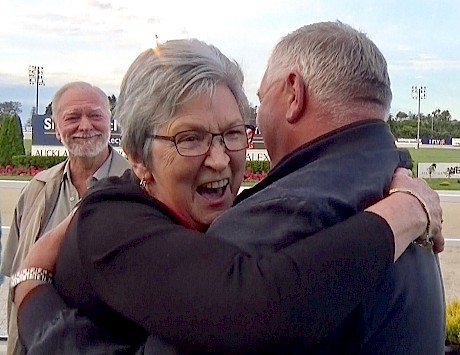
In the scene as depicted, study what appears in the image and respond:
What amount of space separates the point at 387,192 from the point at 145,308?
595mm

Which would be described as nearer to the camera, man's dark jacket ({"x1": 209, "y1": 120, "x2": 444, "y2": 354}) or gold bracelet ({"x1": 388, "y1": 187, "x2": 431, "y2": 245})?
man's dark jacket ({"x1": 209, "y1": 120, "x2": 444, "y2": 354})

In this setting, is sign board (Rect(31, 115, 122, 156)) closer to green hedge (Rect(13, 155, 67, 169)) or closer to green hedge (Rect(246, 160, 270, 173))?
green hedge (Rect(13, 155, 67, 169))

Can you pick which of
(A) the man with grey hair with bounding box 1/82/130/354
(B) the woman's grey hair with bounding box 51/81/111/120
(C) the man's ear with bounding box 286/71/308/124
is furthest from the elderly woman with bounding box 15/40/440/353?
(B) the woman's grey hair with bounding box 51/81/111/120

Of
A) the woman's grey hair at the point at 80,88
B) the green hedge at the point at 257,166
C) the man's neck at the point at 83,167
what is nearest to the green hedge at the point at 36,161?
the green hedge at the point at 257,166

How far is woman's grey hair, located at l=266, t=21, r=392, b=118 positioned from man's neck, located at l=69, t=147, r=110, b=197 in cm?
281

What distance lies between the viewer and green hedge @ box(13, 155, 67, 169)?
23.7 metres

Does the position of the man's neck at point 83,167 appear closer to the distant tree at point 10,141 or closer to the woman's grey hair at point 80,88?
the woman's grey hair at point 80,88

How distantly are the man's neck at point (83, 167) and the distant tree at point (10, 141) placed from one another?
22.7 m

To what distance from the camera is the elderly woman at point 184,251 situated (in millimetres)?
1209

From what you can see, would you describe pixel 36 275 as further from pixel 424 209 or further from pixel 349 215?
pixel 424 209

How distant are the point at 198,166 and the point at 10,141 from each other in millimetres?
26405

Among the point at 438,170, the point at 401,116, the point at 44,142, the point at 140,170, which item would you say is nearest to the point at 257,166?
the point at 438,170

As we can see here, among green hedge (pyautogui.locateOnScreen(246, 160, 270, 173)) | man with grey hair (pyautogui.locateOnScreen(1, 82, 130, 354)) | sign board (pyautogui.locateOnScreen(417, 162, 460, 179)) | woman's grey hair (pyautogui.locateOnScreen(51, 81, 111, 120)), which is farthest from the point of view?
sign board (pyautogui.locateOnScreen(417, 162, 460, 179))

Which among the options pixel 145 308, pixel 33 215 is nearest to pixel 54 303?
pixel 145 308
